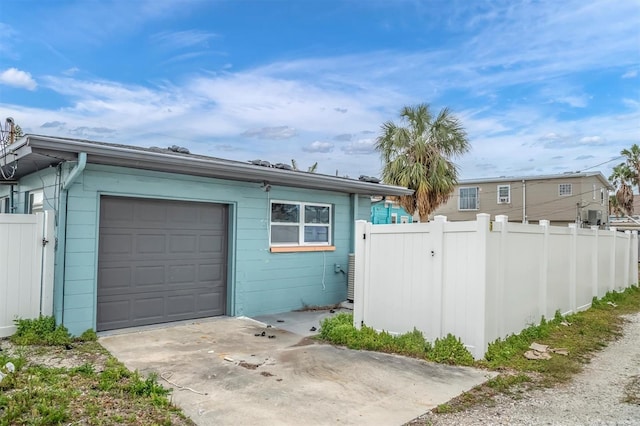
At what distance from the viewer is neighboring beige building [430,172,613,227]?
82.3 ft

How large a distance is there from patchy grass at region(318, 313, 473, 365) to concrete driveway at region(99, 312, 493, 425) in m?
0.22

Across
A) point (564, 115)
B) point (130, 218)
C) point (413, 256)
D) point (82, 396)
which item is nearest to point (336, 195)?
point (413, 256)

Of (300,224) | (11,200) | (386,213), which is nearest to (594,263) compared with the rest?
(300,224)

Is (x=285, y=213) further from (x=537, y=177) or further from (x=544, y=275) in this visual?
(x=537, y=177)

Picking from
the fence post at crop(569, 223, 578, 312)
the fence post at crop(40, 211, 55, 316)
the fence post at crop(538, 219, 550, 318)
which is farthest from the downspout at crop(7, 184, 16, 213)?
the fence post at crop(569, 223, 578, 312)

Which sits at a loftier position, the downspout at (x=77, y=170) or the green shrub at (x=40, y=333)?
the downspout at (x=77, y=170)

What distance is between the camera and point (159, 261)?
280 inches

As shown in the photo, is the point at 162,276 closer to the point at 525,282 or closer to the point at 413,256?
the point at 413,256

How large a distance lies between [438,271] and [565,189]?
78.8 ft

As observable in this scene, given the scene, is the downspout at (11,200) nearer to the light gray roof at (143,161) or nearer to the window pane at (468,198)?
the light gray roof at (143,161)

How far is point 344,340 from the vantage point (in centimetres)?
614

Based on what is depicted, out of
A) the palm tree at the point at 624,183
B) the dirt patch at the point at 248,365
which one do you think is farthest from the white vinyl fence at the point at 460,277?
the palm tree at the point at 624,183

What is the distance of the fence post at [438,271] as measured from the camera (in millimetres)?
5629

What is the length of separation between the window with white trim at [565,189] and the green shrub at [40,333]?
27.1 m
